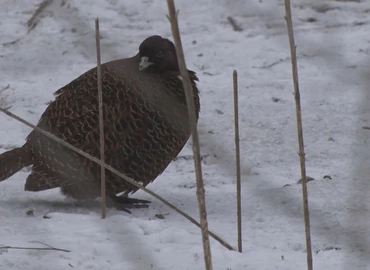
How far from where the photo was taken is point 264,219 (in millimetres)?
4105

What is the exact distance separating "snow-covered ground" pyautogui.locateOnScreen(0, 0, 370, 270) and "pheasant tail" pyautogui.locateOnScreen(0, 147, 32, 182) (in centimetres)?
9

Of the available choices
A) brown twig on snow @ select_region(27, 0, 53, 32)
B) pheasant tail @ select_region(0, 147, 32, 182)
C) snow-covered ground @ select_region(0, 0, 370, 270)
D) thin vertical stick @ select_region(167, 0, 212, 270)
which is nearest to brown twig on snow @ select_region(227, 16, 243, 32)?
snow-covered ground @ select_region(0, 0, 370, 270)

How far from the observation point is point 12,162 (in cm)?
446

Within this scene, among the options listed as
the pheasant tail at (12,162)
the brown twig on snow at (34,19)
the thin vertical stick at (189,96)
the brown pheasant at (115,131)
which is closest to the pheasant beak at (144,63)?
the brown pheasant at (115,131)

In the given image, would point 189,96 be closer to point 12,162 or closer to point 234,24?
point 12,162

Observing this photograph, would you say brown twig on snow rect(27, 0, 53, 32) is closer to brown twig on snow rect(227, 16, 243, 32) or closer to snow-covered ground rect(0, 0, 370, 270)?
snow-covered ground rect(0, 0, 370, 270)

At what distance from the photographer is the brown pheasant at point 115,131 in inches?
167

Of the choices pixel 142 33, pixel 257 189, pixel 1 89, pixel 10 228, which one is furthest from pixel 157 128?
pixel 142 33

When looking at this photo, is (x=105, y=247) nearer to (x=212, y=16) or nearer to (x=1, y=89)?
(x=1, y=89)

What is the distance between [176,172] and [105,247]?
54.4 inches

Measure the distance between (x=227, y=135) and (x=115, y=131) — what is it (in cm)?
113

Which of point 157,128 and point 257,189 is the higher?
point 157,128

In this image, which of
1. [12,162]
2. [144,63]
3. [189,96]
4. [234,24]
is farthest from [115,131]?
[234,24]

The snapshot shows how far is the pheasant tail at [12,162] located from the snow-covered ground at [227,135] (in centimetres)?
9
